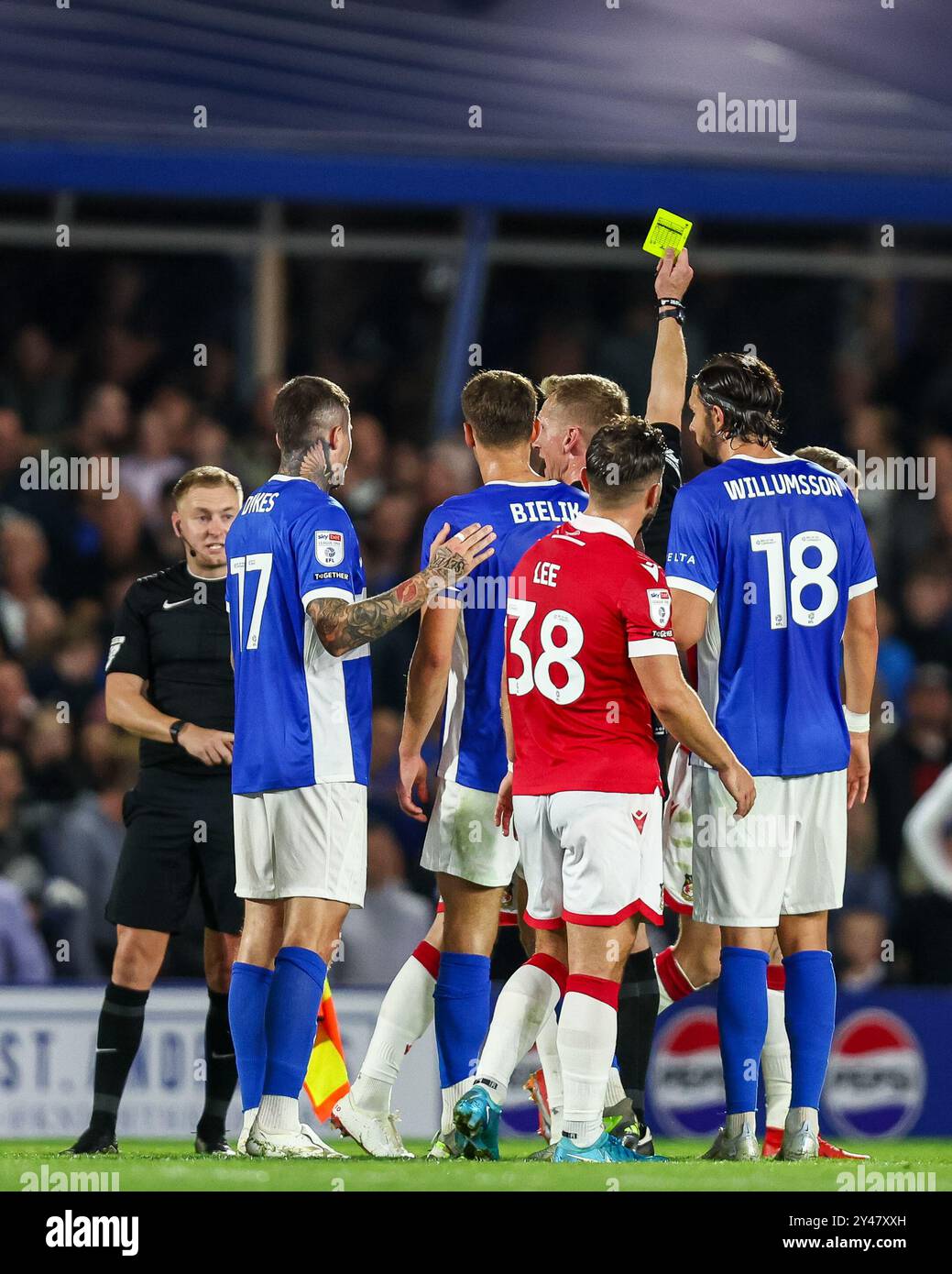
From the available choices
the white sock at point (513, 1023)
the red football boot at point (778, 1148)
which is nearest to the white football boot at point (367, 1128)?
the white sock at point (513, 1023)

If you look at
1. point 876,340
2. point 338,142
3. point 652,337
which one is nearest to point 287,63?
point 338,142

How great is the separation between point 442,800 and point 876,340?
25.4ft

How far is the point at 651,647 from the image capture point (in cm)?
577

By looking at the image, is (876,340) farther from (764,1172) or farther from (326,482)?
(764,1172)

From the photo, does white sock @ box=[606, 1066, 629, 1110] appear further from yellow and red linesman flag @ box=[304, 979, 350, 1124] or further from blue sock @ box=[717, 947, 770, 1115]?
yellow and red linesman flag @ box=[304, 979, 350, 1124]

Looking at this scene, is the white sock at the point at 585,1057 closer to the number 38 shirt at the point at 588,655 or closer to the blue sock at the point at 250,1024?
the number 38 shirt at the point at 588,655

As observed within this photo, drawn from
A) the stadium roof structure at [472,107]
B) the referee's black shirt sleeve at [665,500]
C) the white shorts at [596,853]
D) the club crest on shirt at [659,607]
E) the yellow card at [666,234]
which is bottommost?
the white shorts at [596,853]

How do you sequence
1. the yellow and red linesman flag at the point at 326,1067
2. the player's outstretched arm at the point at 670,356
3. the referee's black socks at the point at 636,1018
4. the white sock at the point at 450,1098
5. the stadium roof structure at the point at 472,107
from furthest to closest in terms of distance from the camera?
the stadium roof structure at the point at 472,107 < the yellow and red linesman flag at the point at 326,1067 < the player's outstretched arm at the point at 670,356 < the white sock at the point at 450,1098 < the referee's black socks at the point at 636,1018

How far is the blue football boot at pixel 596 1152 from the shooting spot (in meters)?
5.79

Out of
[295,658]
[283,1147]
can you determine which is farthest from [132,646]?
[283,1147]

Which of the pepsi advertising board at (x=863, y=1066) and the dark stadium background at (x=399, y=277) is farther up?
the dark stadium background at (x=399, y=277)

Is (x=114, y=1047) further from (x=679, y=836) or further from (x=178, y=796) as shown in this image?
(x=679, y=836)

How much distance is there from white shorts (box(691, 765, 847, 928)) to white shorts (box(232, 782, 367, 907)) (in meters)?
1.01

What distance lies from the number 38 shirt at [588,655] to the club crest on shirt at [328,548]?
0.55 meters
